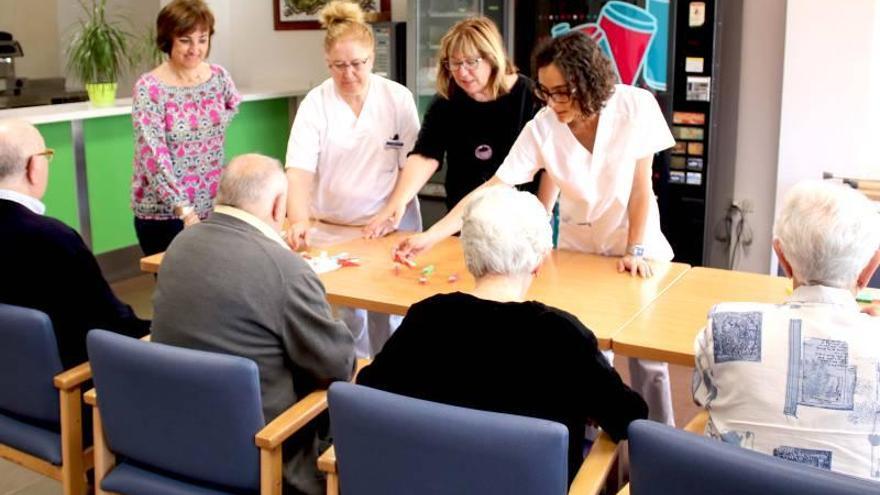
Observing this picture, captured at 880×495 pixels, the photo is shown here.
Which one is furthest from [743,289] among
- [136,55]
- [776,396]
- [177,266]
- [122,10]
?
[122,10]

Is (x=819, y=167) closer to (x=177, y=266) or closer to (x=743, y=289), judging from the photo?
(x=743, y=289)

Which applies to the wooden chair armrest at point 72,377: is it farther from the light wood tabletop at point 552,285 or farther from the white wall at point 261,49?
the white wall at point 261,49

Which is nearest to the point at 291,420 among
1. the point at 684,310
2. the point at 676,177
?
the point at 684,310

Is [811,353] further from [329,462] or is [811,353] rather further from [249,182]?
[249,182]

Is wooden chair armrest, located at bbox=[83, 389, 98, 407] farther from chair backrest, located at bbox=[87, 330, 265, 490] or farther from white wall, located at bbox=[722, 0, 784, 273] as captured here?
white wall, located at bbox=[722, 0, 784, 273]

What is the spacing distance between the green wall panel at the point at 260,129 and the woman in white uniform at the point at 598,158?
307cm

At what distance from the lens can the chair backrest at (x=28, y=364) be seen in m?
2.19

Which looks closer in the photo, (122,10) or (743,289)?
(743,289)

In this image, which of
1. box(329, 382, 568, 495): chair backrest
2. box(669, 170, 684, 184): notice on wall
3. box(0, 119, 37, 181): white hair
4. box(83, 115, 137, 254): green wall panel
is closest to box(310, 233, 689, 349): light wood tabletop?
box(329, 382, 568, 495): chair backrest

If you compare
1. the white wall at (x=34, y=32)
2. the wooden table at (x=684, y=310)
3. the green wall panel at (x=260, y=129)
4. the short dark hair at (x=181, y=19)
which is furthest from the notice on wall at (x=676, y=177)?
the white wall at (x=34, y=32)

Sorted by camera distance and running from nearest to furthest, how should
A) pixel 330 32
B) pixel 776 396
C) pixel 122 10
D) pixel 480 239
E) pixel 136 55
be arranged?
pixel 776 396 → pixel 480 239 → pixel 330 32 → pixel 136 55 → pixel 122 10

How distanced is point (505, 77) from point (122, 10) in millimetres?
4884

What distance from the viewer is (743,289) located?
2.52m

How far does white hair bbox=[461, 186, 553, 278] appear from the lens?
71.8 inches
